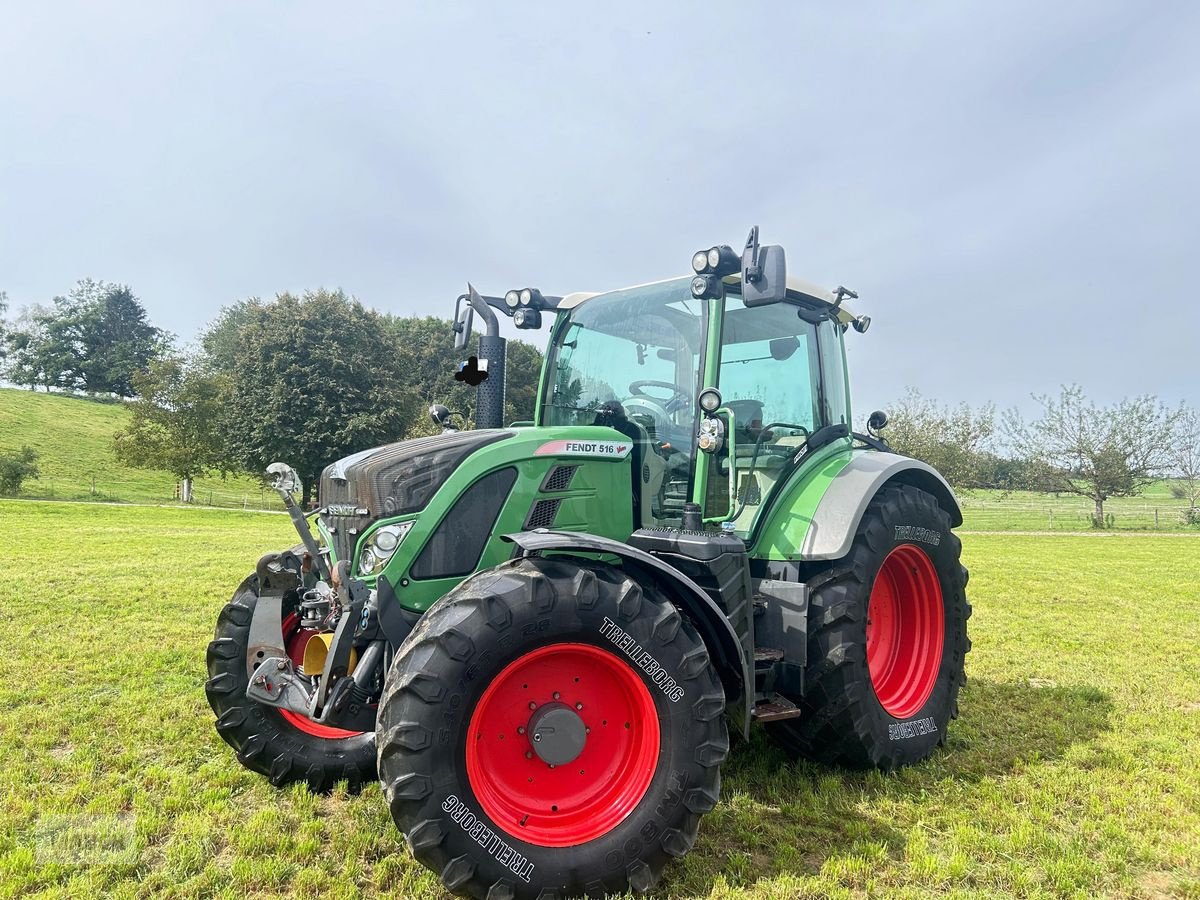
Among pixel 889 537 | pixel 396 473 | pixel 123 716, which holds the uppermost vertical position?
pixel 396 473

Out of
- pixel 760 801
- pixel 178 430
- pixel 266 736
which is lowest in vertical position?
pixel 760 801

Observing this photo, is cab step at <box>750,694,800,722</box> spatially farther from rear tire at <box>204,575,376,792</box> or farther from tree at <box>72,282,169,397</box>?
tree at <box>72,282,169,397</box>

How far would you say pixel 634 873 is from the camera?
2.71 m

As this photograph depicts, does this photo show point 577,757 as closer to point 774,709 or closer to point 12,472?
point 774,709

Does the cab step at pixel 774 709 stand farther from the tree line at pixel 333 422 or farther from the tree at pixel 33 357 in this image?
the tree at pixel 33 357

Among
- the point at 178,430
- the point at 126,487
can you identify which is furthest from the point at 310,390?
the point at 126,487

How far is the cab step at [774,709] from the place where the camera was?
11.5 feet

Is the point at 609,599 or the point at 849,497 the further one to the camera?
the point at 849,497

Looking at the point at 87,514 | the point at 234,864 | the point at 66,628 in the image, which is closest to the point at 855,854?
the point at 234,864

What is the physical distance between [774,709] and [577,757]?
1.15 meters

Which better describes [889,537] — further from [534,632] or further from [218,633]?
[218,633]

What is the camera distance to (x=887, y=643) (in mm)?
4629

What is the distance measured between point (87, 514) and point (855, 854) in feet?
78.5

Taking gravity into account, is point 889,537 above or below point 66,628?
above
